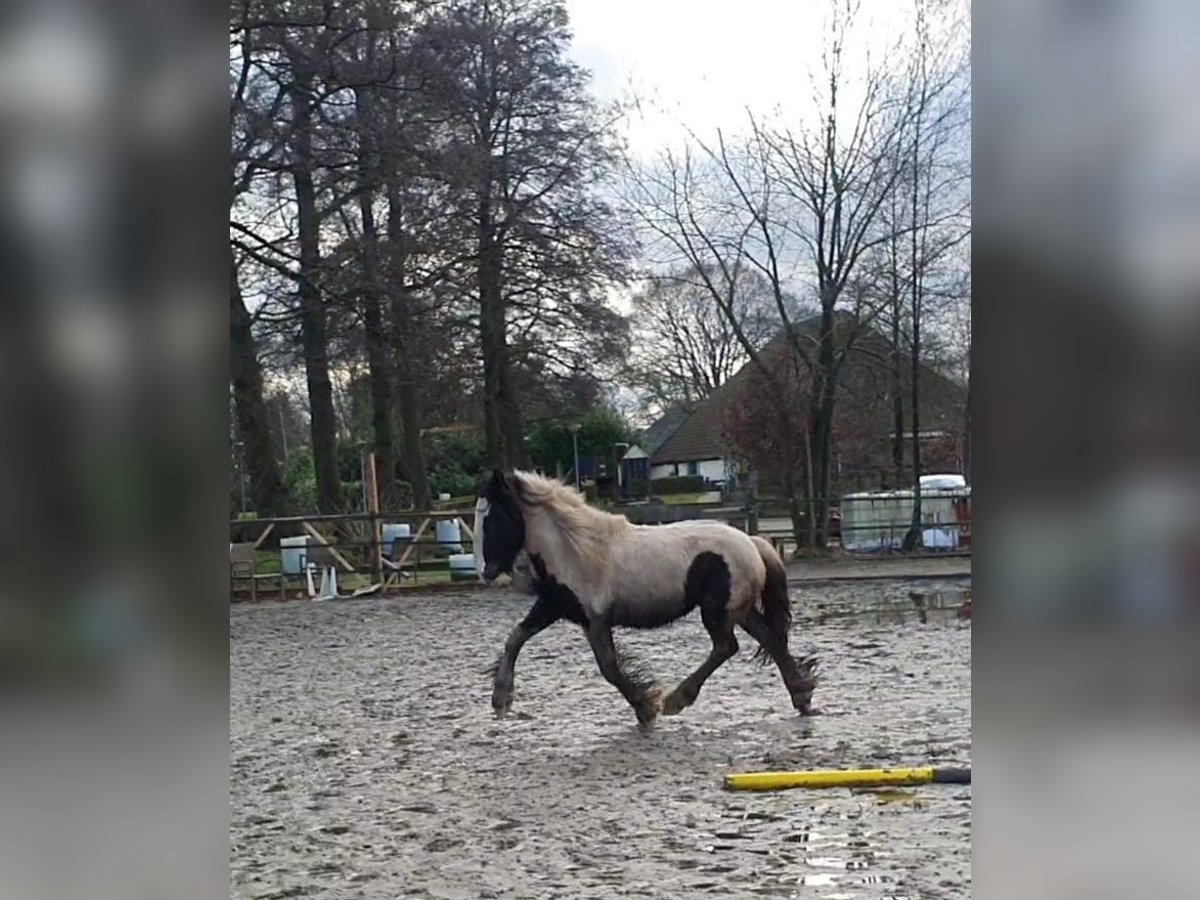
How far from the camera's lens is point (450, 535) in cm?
276

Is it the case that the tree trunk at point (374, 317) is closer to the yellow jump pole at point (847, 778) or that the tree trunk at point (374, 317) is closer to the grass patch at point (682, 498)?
the grass patch at point (682, 498)

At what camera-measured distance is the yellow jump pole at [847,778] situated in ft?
6.63

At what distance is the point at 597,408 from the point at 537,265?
0.45 m

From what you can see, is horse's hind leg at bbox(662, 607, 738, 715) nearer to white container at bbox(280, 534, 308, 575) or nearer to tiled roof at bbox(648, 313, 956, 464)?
tiled roof at bbox(648, 313, 956, 464)

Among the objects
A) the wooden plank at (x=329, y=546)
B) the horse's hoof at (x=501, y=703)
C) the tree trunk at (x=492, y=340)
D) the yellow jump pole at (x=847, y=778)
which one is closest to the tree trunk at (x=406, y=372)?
the tree trunk at (x=492, y=340)

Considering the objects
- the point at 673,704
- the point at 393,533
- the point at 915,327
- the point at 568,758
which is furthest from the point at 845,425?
the point at 393,533

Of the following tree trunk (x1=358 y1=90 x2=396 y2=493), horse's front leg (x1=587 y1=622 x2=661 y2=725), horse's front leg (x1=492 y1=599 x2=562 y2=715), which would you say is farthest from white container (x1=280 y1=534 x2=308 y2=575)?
horse's front leg (x1=587 y1=622 x2=661 y2=725)

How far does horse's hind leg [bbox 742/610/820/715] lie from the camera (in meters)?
2.62

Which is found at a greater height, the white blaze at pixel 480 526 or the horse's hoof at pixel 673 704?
the white blaze at pixel 480 526

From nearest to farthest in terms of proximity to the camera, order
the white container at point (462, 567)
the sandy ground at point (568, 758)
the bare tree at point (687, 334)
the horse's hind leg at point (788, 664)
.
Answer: the sandy ground at point (568, 758) → the bare tree at point (687, 334) → the horse's hind leg at point (788, 664) → the white container at point (462, 567)

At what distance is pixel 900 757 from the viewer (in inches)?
87.1

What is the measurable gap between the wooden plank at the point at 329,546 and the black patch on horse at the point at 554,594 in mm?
581

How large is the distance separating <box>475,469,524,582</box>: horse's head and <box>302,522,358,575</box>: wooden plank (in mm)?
459
